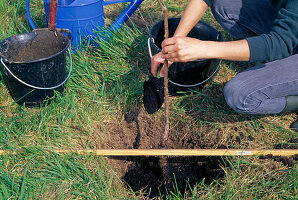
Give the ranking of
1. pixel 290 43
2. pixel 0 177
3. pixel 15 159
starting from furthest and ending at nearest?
1. pixel 15 159
2. pixel 0 177
3. pixel 290 43

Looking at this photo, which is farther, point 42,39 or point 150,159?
point 42,39

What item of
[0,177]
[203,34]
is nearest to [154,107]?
[203,34]

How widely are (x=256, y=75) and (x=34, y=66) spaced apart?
1497 mm

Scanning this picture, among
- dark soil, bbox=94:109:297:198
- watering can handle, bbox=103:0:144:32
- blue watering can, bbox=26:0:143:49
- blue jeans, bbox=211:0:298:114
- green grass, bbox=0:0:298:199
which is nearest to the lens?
green grass, bbox=0:0:298:199

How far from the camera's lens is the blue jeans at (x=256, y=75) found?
1.77 meters

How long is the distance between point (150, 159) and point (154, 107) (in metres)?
0.37

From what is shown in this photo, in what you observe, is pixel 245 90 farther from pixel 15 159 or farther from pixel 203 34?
pixel 15 159

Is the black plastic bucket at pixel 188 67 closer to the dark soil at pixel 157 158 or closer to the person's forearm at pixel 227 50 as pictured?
the dark soil at pixel 157 158

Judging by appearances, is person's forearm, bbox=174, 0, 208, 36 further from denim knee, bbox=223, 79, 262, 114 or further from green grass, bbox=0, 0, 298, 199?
green grass, bbox=0, 0, 298, 199

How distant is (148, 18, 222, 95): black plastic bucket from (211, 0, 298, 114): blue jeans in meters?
0.19

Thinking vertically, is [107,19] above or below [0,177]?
above

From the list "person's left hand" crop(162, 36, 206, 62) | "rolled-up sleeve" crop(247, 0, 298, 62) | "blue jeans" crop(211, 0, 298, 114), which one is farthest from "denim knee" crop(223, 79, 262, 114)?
"person's left hand" crop(162, 36, 206, 62)

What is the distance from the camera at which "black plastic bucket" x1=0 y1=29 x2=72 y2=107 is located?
6.67 ft

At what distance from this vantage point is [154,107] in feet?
6.70
